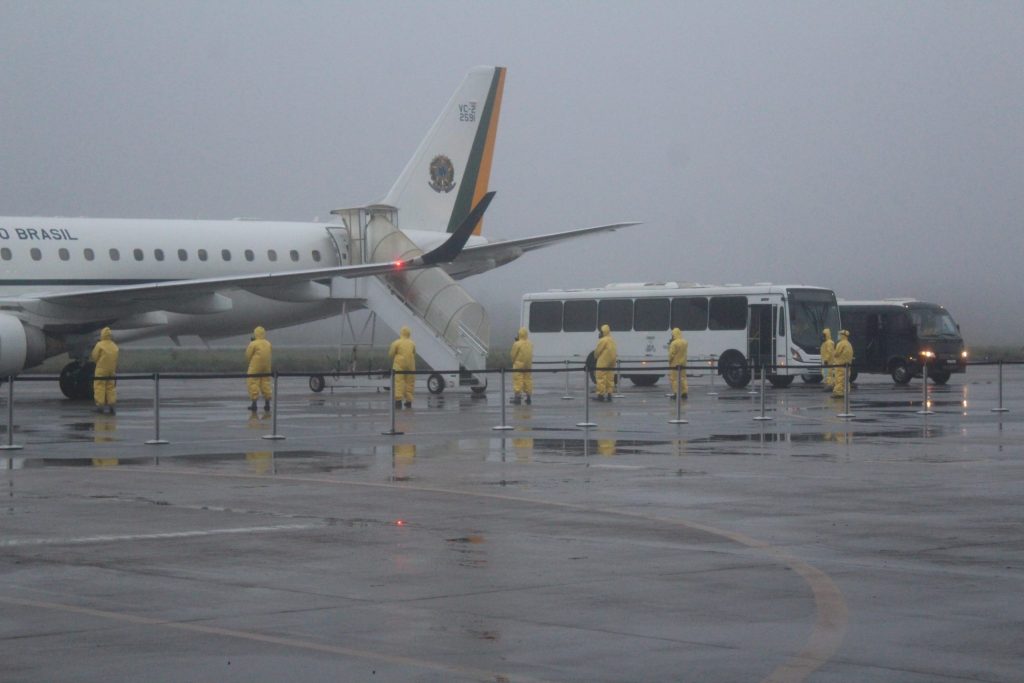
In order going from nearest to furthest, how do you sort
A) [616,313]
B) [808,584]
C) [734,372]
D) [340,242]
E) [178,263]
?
[808,584] → [178,263] → [340,242] → [734,372] → [616,313]

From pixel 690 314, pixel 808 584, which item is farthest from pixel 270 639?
pixel 690 314

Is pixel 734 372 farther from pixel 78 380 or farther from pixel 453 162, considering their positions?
pixel 78 380

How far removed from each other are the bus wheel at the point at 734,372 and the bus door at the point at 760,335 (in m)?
0.32

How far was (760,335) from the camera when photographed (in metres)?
41.6

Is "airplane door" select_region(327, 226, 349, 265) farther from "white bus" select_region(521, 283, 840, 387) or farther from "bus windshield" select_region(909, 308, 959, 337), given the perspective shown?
"bus windshield" select_region(909, 308, 959, 337)

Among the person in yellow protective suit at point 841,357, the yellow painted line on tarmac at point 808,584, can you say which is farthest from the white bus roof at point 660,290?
the yellow painted line on tarmac at point 808,584

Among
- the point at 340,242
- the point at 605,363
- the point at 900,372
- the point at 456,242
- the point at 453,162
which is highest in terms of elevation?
the point at 453,162

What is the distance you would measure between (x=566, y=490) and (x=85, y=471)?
549 centimetres

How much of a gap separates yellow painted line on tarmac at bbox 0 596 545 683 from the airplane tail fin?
31590 mm

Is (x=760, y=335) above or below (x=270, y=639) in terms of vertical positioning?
above

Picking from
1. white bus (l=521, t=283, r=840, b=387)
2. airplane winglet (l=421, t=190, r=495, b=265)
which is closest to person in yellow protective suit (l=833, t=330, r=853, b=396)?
white bus (l=521, t=283, r=840, b=387)

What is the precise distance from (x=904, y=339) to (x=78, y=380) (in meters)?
23.0

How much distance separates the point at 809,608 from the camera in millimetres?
8094

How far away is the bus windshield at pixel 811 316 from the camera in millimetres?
41156
